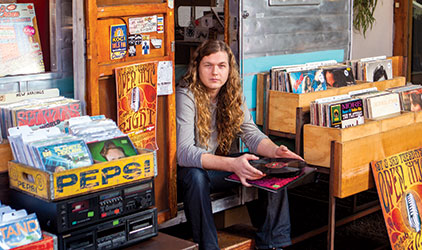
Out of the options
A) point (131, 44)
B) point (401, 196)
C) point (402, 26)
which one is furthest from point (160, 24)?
point (402, 26)

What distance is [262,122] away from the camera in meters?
4.55

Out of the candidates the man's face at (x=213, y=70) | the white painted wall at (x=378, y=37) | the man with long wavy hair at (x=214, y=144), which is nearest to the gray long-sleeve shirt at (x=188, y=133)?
the man with long wavy hair at (x=214, y=144)

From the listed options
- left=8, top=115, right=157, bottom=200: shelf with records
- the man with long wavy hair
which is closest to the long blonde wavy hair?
the man with long wavy hair

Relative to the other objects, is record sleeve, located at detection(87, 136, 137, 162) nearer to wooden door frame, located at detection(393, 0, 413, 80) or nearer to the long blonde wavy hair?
the long blonde wavy hair

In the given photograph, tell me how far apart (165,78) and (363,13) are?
13.1 ft

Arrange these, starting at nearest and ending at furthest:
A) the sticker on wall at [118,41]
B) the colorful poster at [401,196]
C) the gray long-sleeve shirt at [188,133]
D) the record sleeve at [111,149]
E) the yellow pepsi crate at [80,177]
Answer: the yellow pepsi crate at [80,177] → the record sleeve at [111,149] → the sticker on wall at [118,41] → the gray long-sleeve shirt at [188,133] → the colorful poster at [401,196]

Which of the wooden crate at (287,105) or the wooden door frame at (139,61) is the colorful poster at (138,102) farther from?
the wooden crate at (287,105)

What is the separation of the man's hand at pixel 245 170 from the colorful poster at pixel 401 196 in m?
0.80

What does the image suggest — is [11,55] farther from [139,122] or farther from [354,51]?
[354,51]

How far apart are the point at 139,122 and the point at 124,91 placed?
8.4 inches

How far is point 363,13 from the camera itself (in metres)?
7.02

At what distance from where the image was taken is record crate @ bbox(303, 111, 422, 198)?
375 cm

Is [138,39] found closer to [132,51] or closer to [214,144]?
[132,51]

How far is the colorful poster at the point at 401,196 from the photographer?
3.85 meters
